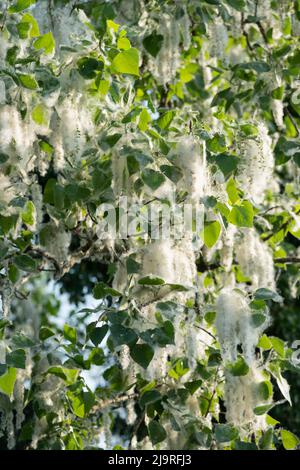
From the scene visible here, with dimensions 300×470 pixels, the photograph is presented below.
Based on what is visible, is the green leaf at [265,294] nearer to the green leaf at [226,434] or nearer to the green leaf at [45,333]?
the green leaf at [226,434]

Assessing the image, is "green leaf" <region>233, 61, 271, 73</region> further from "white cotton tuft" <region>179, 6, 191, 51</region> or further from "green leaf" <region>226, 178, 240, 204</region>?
"green leaf" <region>226, 178, 240, 204</region>

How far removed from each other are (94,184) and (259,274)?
2.44ft

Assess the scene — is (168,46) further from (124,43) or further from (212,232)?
(212,232)

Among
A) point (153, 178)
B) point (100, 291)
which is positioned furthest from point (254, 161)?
point (100, 291)

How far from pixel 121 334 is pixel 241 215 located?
0.48m

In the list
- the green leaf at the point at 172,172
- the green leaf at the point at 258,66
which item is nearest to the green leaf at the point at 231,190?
the green leaf at the point at 172,172

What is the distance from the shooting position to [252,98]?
10.2 ft

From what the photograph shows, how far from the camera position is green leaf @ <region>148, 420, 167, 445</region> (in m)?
2.35

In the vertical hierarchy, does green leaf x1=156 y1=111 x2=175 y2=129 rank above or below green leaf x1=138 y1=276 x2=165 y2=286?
above

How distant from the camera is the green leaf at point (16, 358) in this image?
6.79ft

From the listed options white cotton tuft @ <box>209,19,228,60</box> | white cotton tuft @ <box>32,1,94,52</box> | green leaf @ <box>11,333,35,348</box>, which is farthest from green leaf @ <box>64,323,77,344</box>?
white cotton tuft @ <box>209,19,228,60</box>

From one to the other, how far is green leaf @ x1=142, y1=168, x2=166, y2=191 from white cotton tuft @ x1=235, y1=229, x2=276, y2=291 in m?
0.71

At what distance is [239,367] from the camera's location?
7.52ft
